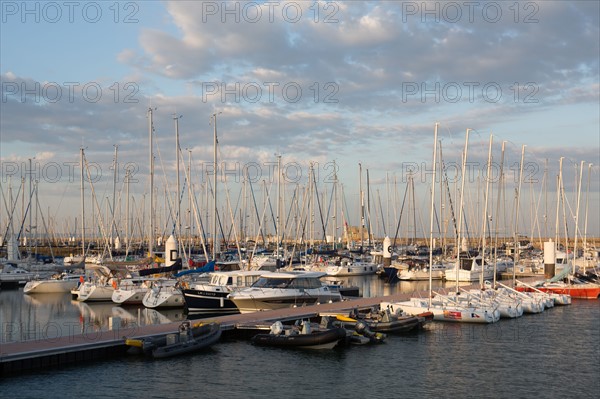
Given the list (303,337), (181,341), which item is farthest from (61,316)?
(303,337)

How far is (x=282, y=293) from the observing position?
38500 millimetres

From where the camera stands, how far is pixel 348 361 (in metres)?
26.8

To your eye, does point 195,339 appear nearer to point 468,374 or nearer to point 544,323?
point 468,374

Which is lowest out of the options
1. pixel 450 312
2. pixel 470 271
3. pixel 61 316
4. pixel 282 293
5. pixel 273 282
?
pixel 61 316

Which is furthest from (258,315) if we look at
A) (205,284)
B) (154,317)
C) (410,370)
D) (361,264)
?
(361,264)

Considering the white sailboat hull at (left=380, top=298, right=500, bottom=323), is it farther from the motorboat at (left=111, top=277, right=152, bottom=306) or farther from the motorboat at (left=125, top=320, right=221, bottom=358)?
the motorboat at (left=111, top=277, right=152, bottom=306)

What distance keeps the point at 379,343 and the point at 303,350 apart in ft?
13.8

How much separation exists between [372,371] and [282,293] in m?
13.9

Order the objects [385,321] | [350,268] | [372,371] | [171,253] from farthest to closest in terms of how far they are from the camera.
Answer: [350,268] < [171,253] < [385,321] < [372,371]

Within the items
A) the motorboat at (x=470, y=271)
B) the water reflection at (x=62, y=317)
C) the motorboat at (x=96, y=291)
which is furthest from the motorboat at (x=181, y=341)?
the motorboat at (x=470, y=271)

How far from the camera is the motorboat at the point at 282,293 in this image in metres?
37.7

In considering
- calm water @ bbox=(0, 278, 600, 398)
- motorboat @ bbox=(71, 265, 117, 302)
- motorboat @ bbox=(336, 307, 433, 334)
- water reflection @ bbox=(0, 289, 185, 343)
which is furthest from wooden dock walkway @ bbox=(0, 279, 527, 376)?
→ motorboat @ bbox=(71, 265, 117, 302)

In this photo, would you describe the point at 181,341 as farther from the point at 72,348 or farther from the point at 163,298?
the point at 163,298

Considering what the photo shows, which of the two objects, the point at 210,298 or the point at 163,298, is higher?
the point at 210,298
